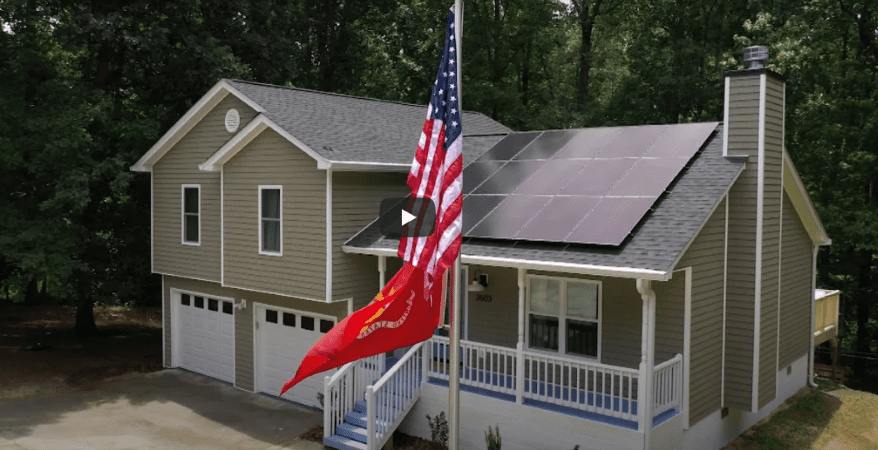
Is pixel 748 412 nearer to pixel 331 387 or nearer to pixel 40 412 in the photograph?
pixel 331 387

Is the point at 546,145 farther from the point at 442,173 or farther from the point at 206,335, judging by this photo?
the point at 206,335

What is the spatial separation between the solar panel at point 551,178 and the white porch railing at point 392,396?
3.59m

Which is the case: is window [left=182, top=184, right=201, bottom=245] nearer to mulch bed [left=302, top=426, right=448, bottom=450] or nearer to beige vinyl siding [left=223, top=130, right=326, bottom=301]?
beige vinyl siding [left=223, top=130, right=326, bottom=301]

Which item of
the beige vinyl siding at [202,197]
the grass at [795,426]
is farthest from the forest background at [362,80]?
the grass at [795,426]

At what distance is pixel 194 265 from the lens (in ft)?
57.8

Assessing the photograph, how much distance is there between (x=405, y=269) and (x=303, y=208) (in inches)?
295

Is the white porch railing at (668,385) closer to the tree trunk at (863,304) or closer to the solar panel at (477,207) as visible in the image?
the solar panel at (477,207)

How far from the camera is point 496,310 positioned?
14.0 m

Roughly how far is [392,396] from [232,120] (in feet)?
24.1

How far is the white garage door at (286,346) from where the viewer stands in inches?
610

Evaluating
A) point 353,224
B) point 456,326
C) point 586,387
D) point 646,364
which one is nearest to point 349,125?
point 353,224

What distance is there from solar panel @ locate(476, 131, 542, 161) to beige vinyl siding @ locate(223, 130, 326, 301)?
3848 millimetres

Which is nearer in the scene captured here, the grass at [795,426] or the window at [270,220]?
the grass at [795,426]

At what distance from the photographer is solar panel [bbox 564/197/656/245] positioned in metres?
11.5
